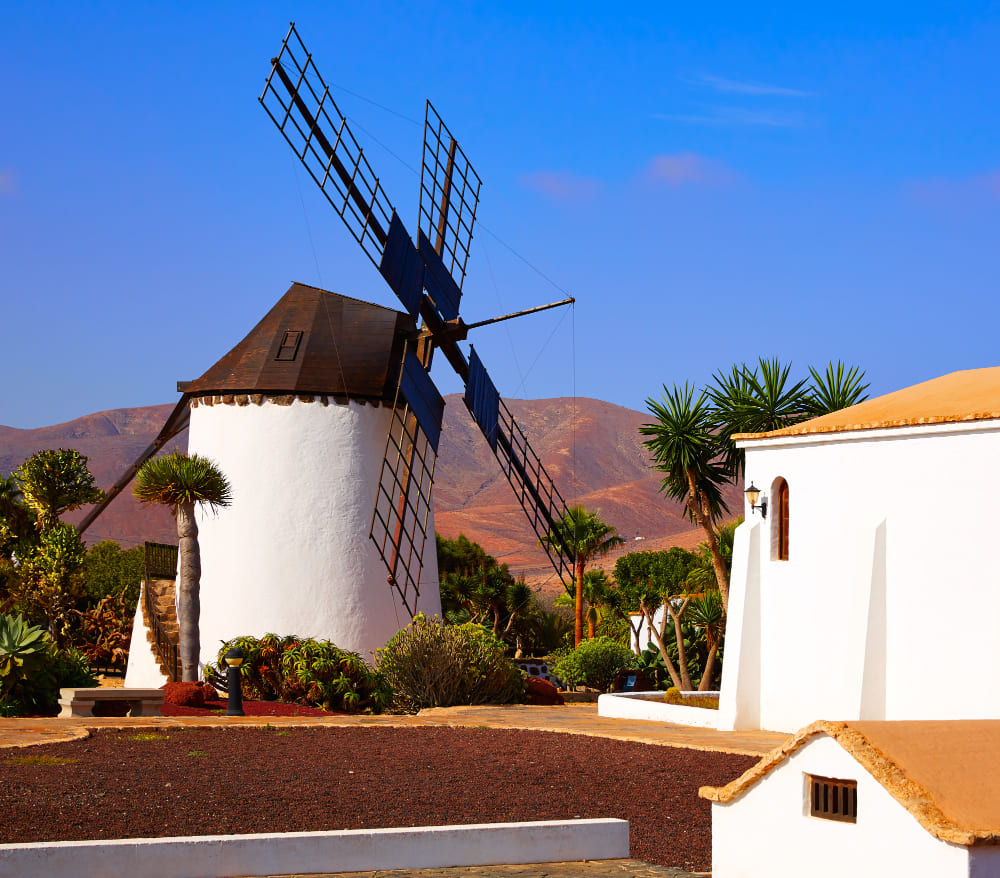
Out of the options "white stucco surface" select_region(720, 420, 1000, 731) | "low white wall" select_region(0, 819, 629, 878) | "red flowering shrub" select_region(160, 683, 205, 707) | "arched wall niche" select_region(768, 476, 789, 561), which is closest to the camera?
"low white wall" select_region(0, 819, 629, 878)

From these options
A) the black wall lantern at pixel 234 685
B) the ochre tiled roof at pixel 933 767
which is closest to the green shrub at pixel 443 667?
the black wall lantern at pixel 234 685

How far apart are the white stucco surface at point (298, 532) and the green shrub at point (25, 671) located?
6.58m

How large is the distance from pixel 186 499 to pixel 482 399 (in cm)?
820

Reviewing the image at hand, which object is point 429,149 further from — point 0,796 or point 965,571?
point 0,796

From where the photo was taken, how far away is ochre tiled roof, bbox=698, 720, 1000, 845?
19.1 feet

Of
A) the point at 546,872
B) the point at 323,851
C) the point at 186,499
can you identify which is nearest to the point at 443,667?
the point at 186,499

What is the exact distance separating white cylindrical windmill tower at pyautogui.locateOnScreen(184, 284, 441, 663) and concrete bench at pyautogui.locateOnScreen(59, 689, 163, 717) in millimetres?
6250

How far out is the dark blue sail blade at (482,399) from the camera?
1049 inches

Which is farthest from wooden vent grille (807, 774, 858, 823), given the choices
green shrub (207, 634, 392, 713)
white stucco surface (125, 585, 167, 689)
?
white stucco surface (125, 585, 167, 689)

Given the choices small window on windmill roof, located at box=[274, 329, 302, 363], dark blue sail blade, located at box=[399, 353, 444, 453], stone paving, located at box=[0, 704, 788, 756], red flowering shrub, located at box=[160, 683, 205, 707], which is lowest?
red flowering shrub, located at box=[160, 683, 205, 707]

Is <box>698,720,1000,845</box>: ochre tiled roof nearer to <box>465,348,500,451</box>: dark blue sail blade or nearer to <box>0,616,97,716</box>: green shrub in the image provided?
<box>0,616,97,716</box>: green shrub

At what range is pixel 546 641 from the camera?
4772 cm

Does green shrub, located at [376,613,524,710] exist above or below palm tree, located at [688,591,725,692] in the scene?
below

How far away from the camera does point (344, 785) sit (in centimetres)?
998
